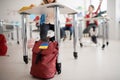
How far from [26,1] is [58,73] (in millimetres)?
6156

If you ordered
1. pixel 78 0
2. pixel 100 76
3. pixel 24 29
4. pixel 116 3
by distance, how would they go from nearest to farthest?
pixel 100 76, pixel 24 29, pixel 116 3, pixel 78 0

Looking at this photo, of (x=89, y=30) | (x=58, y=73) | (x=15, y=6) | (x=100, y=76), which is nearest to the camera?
(x=100, y=76)

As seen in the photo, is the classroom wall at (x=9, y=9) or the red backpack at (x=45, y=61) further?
the classroom wall at (x=9, y=9)

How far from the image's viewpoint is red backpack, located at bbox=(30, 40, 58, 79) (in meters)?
1.42

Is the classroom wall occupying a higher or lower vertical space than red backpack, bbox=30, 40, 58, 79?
higher

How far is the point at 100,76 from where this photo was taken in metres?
1.46

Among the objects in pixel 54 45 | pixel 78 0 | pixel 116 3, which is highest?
pixel 78 0

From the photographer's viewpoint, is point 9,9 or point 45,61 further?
point 9,9

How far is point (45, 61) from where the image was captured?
4.72 feet

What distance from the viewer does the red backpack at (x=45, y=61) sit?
4.66 feet

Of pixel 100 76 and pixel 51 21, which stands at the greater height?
pixel 51 21

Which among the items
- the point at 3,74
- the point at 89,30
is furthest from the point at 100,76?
the point at 89,30

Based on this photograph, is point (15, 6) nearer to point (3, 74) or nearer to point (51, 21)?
point (51, 21)

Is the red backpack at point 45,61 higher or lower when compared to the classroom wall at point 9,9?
lower
